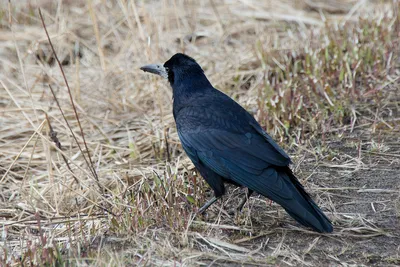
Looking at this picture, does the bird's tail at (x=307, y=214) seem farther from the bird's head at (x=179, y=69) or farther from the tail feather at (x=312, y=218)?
the bird's head at (x=179, y=69)

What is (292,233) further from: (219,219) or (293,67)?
(293,67)

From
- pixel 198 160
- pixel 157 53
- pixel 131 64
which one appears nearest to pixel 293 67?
pixel 157 53

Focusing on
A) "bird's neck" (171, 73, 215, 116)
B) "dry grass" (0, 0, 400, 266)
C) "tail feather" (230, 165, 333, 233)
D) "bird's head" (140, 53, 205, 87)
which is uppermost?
"bird's head" (140, 53, 205, 87)

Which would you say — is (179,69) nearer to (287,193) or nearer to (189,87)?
(189,87)

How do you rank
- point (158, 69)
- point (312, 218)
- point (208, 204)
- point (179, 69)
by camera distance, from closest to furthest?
point (312, 218)
point (208, 204)
point (179, 69)
point (158, 69)

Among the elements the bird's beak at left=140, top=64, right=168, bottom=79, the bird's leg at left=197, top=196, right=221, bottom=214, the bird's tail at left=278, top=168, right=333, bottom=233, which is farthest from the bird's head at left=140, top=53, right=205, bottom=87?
the bird's tail at left=278, top=168, right=333, bottom=233

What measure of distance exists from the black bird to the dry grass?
7.9 inches

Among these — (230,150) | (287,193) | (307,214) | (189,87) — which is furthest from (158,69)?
(307,214)

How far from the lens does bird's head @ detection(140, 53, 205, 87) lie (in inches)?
191

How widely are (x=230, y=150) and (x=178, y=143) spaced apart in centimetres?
147

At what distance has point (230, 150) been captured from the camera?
4234mm

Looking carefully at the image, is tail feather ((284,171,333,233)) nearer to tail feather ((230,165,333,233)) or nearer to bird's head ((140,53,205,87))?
tail feather ((230,165,333,233))

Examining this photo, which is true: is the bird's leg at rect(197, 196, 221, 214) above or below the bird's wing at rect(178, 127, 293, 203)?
below

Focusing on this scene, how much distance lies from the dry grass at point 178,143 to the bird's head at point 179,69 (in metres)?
0.49
